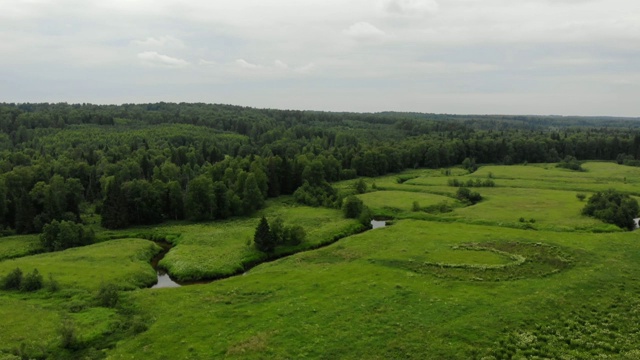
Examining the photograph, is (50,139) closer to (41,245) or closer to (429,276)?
(41,245)

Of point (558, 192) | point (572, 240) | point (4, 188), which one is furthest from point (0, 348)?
point (558, 192)

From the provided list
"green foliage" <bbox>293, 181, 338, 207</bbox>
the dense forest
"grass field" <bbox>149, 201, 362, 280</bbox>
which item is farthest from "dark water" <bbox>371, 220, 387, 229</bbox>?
the dense forest

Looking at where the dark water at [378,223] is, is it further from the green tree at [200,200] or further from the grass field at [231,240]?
the green tree at [200,200]

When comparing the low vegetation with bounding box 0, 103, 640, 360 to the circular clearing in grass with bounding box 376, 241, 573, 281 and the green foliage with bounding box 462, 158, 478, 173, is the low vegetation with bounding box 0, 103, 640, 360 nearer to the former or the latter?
the circular clearing in grass with bounding box 376, 241, 573, 281

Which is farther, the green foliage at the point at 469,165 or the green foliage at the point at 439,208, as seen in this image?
the green foliage at the point at 469,165

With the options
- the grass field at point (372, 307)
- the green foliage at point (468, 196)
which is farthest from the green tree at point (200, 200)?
the green foliage at point (468, 196)

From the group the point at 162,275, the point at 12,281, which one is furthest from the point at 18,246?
the point at 162,275

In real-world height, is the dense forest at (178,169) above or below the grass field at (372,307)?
above

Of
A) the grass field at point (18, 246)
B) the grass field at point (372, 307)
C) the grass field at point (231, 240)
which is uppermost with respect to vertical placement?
the grass field at point (372, 307)
